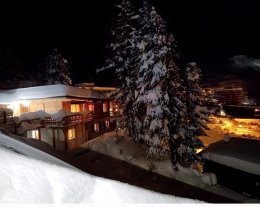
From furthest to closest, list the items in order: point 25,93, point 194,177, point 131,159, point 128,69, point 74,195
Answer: point 25,93
point 128,69
point 131,159
point 194,177
point 74,195

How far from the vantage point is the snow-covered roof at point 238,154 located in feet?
79.6

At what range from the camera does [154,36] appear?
25219mm

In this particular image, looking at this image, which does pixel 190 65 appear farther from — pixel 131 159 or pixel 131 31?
pixel 131 159

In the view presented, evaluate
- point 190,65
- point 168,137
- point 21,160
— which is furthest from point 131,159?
point 21,160

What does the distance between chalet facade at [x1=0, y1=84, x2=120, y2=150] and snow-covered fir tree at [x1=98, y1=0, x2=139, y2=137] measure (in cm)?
608

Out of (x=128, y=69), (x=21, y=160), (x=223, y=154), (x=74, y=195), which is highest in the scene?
(x=128, y=69)

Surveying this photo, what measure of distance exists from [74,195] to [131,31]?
30486mm

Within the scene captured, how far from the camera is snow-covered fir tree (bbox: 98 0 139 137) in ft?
98.5

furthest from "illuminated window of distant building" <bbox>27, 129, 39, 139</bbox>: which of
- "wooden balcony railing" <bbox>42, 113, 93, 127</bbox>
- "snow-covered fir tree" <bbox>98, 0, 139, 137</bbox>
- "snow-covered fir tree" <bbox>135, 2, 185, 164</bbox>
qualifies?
"snow-covered fir tree" <bbox>135, 2, 185, 164</bbox>

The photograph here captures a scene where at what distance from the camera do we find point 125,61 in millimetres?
31250

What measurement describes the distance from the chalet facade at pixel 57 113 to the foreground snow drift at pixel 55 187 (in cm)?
2879

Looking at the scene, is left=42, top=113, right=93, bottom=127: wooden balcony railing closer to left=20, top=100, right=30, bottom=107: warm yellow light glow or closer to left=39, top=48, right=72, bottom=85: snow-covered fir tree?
left=20, top=100, right=30, bottom=107: warm yellow light glow

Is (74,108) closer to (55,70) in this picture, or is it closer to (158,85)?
(158,85)

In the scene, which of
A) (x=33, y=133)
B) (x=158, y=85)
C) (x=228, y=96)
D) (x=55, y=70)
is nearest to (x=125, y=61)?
(x=158, y=85)
